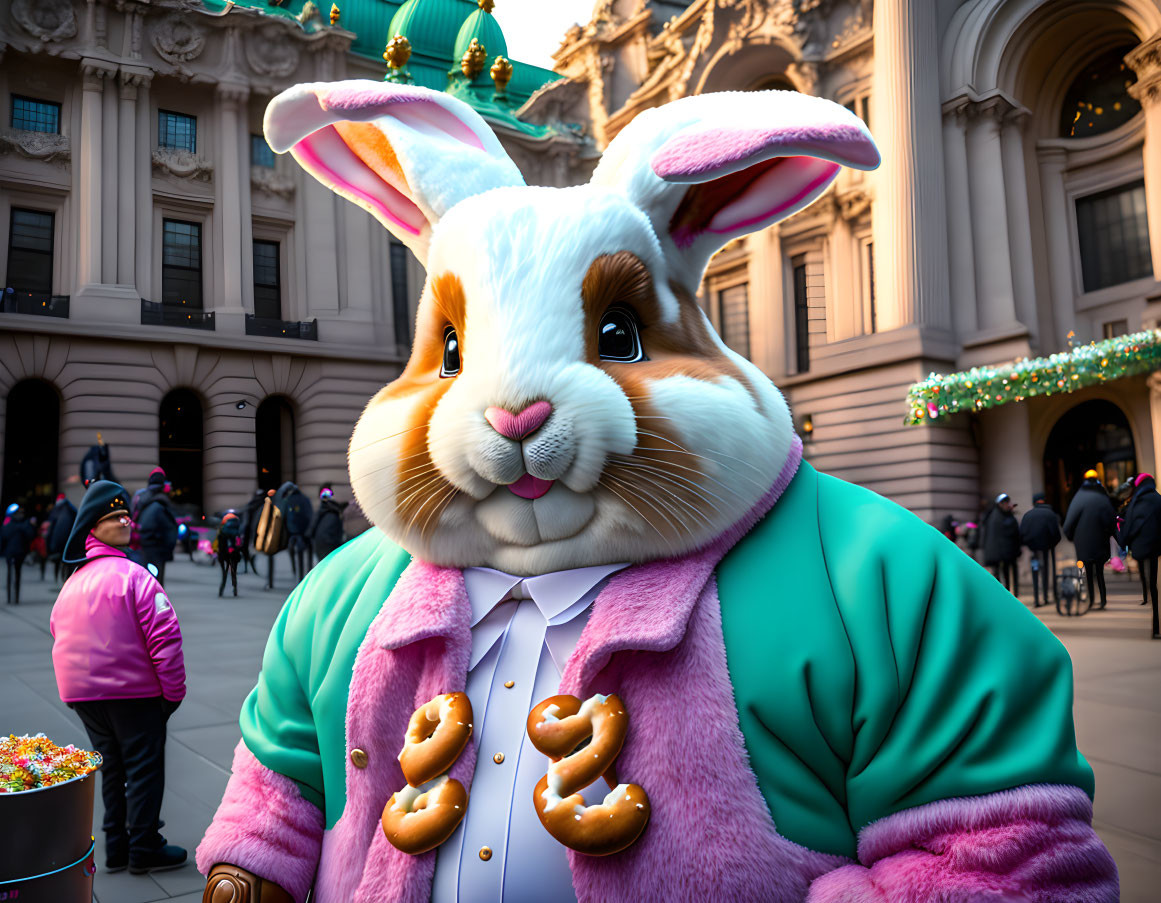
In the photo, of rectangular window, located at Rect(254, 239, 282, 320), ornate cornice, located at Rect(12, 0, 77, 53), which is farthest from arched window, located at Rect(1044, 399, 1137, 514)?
ornate cornice, located at Rect(12, 0, 77, 53)

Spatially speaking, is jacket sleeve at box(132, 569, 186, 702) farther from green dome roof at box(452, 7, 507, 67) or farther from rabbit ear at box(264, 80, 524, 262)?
green dome roof at box(452, 7, 507, 67)

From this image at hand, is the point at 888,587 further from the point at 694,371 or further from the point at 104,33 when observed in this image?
the point at 104,33

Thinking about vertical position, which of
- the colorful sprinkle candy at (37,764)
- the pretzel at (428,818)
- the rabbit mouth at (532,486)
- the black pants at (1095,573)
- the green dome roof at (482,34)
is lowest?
the black pants at (1095,573)

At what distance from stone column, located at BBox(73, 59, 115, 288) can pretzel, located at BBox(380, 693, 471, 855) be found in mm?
22014

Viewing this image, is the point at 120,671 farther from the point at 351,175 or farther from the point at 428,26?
the point at 428,26

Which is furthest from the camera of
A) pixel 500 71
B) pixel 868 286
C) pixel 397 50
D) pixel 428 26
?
pixel 428 26

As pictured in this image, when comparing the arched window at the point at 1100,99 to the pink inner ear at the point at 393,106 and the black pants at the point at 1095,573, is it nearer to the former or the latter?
the black pants at the point at 1095,573

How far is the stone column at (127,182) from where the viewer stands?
2050cm

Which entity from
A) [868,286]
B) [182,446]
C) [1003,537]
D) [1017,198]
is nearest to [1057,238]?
[1017,198]

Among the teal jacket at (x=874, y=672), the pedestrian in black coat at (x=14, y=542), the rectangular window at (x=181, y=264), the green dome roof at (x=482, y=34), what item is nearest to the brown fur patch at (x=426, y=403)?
the teal jacket at (x=874, y=672)

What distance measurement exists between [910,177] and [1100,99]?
4.83 meters

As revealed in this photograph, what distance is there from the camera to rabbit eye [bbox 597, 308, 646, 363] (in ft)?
4.41

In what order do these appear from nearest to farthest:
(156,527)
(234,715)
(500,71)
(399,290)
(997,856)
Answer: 1. (997,856)
2. (234,715)
3. (156,527)
4. (500,71)
5. (399,290)

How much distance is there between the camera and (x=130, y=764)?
11.7ft
